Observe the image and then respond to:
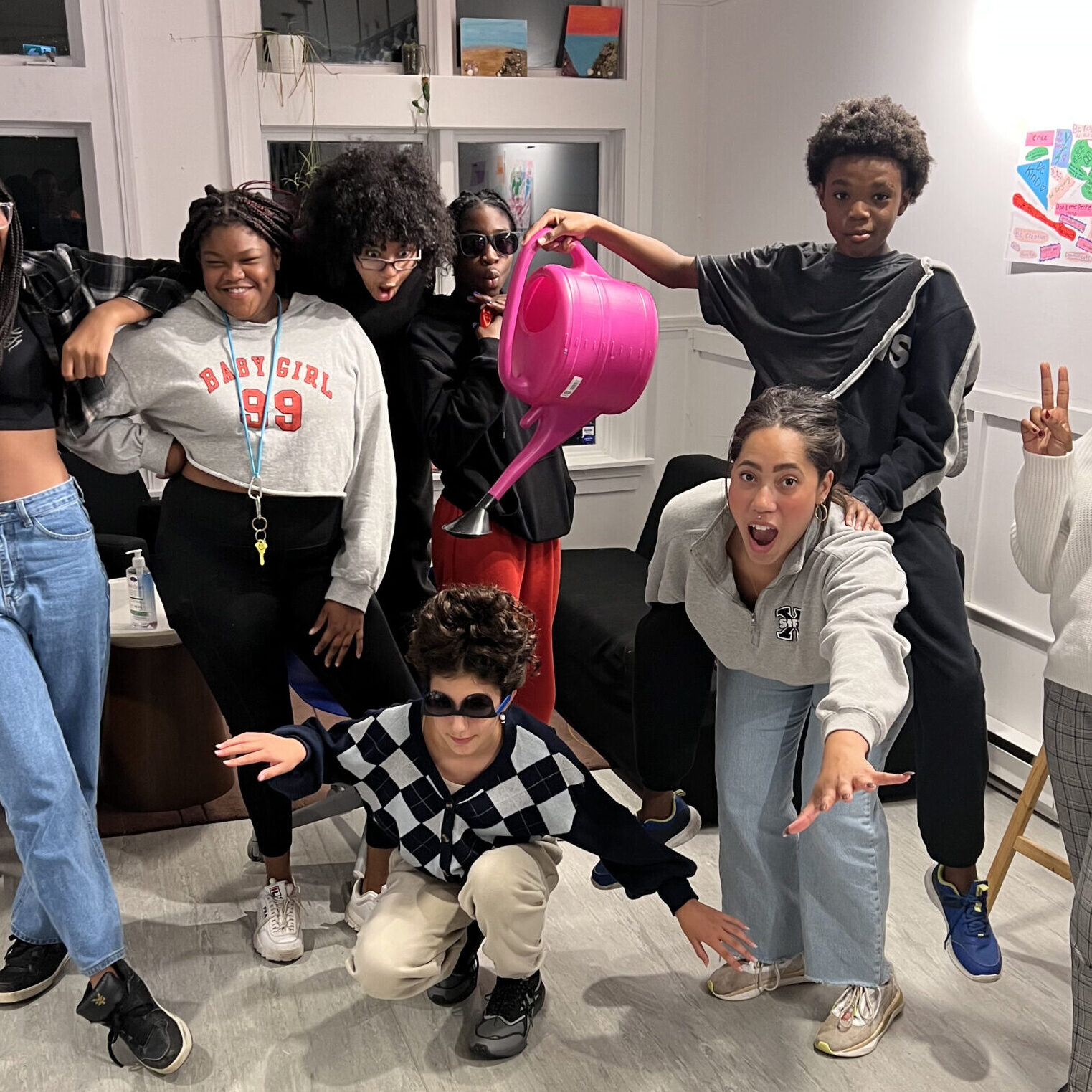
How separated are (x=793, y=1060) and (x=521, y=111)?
3.39 metres

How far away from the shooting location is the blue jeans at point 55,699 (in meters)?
2.06

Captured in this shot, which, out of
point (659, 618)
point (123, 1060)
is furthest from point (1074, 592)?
point (123, 1060)

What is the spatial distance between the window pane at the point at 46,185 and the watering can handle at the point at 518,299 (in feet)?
8.10

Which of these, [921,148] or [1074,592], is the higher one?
[921,148]

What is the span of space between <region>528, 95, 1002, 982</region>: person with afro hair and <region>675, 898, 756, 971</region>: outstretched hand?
1.24ft

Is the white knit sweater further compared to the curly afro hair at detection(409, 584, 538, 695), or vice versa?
the curly afro hair at detection(409, 584, 538, 695)

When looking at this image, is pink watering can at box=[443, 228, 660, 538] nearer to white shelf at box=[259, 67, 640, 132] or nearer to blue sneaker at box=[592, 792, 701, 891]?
blue sneaker at box=[592, 792, 701, 891]

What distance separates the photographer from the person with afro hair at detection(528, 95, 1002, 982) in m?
2.17

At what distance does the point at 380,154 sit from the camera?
7.69 ft

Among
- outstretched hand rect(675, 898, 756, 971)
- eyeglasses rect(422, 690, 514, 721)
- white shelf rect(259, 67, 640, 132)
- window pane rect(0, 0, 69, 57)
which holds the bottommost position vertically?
outstretched hand rect(675, 898, 756, 971)

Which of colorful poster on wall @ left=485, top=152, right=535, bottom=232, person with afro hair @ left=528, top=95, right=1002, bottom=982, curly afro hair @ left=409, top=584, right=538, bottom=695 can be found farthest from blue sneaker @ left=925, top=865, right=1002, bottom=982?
colorful poster on wall @ left=485, top=152, right=535, bottom=232

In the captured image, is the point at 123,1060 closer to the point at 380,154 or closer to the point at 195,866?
the point at 195,866

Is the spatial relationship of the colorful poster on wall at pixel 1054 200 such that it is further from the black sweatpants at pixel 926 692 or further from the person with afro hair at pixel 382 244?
the person with afro hair at pixel 382 244

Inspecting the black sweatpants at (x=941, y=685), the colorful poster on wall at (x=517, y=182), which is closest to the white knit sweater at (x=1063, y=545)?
the black sweatpants at (x=941, y=685)
